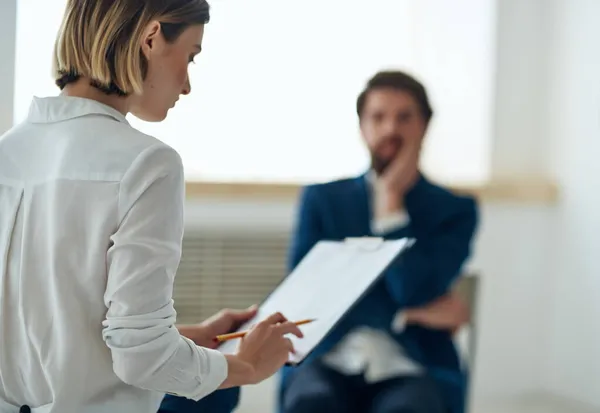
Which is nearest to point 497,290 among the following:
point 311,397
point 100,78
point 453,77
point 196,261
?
point 453,77

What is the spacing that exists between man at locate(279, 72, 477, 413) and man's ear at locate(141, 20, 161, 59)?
0.85 m

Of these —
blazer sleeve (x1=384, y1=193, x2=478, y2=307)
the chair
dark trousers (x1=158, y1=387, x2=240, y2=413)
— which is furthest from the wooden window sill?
dark trousers (x1=158, y1=387, x2=240, y2=413)

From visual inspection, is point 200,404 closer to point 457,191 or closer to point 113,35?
point 113,35

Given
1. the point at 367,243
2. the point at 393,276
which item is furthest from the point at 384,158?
the point at 367,243

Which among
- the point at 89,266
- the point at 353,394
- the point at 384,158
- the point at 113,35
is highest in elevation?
the point at 113,35

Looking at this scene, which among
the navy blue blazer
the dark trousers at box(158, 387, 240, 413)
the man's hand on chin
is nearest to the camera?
the dark trousers at box(158, 387, 240, 413)

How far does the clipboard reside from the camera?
45.7 inches

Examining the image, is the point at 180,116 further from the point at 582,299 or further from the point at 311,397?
the point at 582,299

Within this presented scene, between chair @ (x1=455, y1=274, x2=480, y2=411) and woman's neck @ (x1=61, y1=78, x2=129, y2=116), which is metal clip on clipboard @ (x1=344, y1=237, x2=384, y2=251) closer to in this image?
woman's neck @ (x1=61, y1=78, x2=129, y2=116)

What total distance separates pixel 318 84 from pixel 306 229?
1.04 meters

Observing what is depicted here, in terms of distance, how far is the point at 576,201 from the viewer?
2.83m

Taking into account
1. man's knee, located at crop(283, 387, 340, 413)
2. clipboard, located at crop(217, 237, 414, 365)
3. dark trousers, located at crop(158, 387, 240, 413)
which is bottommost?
man's knee, located at crop(283, 387, 340, 413)

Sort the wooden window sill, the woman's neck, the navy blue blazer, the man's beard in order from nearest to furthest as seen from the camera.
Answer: the woman's neck → the navy blue blazer → the man's beard → the wooden window sill

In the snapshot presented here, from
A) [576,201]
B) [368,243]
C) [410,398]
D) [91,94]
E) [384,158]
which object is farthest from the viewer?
[576,201]
